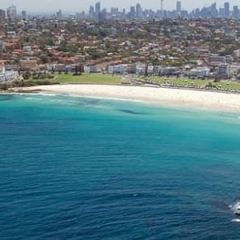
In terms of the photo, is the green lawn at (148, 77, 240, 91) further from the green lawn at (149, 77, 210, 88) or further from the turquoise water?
the turquoise water

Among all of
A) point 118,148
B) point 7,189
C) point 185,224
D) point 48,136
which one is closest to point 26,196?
point 7,189

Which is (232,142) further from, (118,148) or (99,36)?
(99,36)

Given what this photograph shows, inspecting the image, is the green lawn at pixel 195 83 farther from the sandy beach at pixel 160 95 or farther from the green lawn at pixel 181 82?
the sandy beach at pixel 160 95

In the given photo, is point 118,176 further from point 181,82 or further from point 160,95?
point 181,82

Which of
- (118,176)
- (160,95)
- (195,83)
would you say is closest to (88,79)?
(195,83)

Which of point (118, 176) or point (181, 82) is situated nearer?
point (118, 176)

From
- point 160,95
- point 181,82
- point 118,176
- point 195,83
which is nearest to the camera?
point 118,176

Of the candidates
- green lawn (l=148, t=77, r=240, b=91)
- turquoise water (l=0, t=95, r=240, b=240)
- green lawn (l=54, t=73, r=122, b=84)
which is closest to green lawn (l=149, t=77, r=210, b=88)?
green lawn (l=148, t=77, r=240, b=91)
